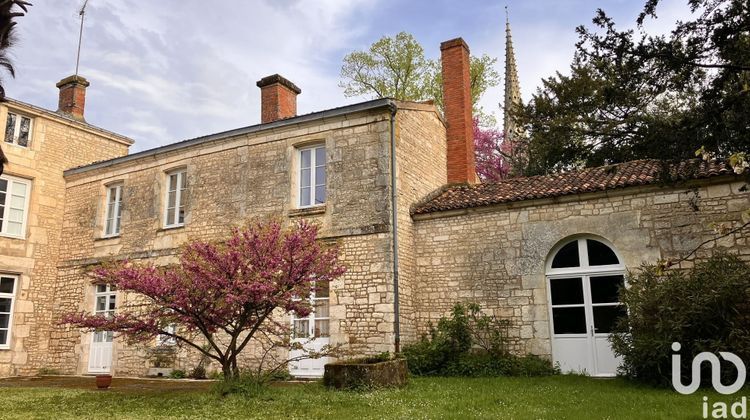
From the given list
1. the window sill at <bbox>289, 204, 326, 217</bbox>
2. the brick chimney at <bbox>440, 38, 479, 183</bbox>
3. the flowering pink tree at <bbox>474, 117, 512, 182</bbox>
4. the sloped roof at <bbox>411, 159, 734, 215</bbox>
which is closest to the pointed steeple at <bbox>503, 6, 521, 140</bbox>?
the flowering pink tree at <bbox>474, 117, 512, 182</bbox>

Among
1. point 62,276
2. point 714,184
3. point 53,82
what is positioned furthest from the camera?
point 53,82

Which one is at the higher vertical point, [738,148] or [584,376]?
[738,148]

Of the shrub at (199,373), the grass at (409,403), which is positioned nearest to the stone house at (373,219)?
the shrub at (199,373)

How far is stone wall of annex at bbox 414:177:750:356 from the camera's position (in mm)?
9125

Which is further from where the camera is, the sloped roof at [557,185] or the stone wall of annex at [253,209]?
the stone wall of annex at [253,209]

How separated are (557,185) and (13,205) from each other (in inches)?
509

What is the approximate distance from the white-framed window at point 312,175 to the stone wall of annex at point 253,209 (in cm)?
21

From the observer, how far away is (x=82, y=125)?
15758 millimetres

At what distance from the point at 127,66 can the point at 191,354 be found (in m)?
6.19

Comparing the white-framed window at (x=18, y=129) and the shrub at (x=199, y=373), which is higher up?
the white-framed window at (x=18, y=129)

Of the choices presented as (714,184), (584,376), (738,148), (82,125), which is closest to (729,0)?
(738,148)

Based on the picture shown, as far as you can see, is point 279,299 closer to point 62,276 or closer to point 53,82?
point 62,276

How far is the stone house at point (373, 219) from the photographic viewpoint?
9.74 meters

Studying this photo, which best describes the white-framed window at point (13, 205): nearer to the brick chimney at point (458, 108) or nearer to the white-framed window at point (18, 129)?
the white-framed window at point (18, 129)
